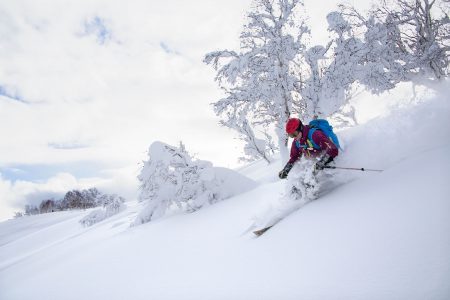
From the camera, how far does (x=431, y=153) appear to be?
12.2 ft

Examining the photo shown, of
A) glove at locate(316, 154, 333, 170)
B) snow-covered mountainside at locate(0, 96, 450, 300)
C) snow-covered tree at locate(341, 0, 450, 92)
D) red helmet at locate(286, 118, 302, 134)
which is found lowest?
snow-covered mountainside at locate(0, 96, 450, 300)

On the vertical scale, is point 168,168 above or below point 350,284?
above

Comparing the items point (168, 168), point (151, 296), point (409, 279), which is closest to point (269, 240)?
point (151, 296)

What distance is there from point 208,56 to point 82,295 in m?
9.49

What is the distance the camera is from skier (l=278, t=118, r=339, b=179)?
4416 mm

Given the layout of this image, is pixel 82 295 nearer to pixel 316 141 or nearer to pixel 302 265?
pixel 302 265

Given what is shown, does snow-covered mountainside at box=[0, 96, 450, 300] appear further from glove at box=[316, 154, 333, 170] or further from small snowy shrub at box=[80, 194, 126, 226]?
small snowy shrub at box=[80, 194, 126, 226]

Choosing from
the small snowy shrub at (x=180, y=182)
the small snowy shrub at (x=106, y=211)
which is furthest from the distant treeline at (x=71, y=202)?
the small snowy shrub at (x=180, y=182)

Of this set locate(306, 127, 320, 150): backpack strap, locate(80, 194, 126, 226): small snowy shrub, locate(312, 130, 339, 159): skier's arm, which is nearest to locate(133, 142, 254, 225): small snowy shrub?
locate(306, 127, 320, 150): backpack strap

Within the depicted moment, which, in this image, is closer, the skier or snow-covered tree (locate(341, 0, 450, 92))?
the skier

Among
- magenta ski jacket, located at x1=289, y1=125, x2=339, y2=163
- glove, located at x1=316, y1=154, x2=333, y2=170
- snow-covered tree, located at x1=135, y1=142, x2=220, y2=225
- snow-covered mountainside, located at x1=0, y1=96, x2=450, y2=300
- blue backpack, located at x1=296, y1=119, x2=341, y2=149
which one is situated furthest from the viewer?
snow-covered tree, located at x1=135, y1=142, x2=220, y2=225

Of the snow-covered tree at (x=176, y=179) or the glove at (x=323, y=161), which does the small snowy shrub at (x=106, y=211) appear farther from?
the glove at (x=323, y=161)

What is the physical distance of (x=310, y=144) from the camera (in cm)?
481

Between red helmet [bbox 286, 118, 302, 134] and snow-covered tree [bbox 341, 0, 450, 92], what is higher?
snow-covered tree [bbox 341, 0, 450, 92]
